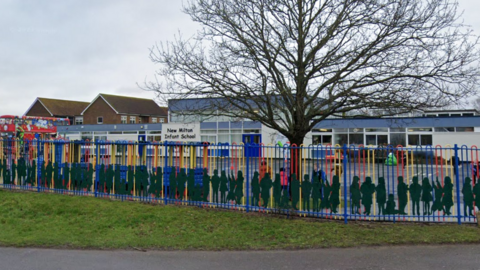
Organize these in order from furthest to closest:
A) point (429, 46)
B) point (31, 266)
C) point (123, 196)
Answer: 1. point (123, 196)
2. point (429, 46)
3. point (31, 266)

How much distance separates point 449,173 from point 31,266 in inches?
339

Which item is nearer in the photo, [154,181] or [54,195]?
[154,181]

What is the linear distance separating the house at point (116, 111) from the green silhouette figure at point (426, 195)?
47.8m

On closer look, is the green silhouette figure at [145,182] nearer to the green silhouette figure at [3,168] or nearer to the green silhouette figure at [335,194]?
the green silhouette figure at [335,194]

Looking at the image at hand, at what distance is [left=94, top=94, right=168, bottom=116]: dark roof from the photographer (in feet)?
178

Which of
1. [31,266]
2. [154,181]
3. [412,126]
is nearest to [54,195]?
[154,181]

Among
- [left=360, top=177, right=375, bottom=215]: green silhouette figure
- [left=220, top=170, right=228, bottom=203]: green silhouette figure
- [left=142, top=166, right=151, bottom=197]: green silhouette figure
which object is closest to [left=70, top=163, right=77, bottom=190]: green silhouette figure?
[left=142, top=166, right=151, bottom=197]: green silhouette figure

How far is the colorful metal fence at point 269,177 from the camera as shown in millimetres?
8430

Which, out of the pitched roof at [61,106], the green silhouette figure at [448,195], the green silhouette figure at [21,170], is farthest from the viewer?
the pitched roof at [61,106]

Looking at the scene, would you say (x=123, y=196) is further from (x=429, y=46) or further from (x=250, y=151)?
(x=429, y=46)

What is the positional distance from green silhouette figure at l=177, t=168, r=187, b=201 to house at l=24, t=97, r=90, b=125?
5560 centimetres

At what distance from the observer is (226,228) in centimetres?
804

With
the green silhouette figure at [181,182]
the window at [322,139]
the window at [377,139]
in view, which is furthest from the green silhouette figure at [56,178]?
the window at [377,139]

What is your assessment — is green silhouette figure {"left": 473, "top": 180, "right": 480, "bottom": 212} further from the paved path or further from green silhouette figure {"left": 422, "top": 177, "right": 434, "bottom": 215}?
the paved path
